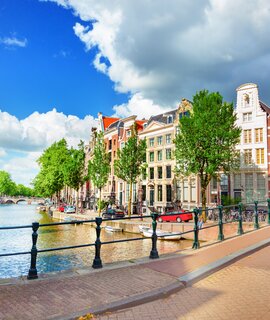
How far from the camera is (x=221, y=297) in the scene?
16.9 feet

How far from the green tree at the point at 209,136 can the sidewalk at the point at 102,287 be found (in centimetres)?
2003

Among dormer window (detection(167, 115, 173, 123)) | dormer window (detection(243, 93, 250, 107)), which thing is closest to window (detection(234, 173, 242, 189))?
dormer window (detection(243, 93, 250, 107))

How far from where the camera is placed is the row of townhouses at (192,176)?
111ft

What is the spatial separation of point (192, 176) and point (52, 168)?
101 ft

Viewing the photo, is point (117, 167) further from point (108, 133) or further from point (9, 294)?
point (9, 294)

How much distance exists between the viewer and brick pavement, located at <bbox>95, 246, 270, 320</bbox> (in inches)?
175

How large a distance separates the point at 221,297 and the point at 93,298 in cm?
211

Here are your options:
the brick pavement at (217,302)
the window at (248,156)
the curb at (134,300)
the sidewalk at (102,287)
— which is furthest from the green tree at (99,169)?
the curb at (134,300)

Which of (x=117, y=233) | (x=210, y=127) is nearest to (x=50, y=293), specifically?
(x=210, y=127)

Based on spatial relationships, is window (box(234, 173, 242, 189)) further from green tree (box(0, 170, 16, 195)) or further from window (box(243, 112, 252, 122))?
green tree (box(0, 170, 16, 195))

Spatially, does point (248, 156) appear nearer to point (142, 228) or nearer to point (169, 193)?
point (169, 193)

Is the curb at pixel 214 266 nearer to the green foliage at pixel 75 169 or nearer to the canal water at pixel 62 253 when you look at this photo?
the canal water at pixel 62 253

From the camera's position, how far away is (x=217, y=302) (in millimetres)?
4918

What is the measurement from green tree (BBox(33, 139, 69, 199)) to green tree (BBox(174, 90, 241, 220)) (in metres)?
31.1
